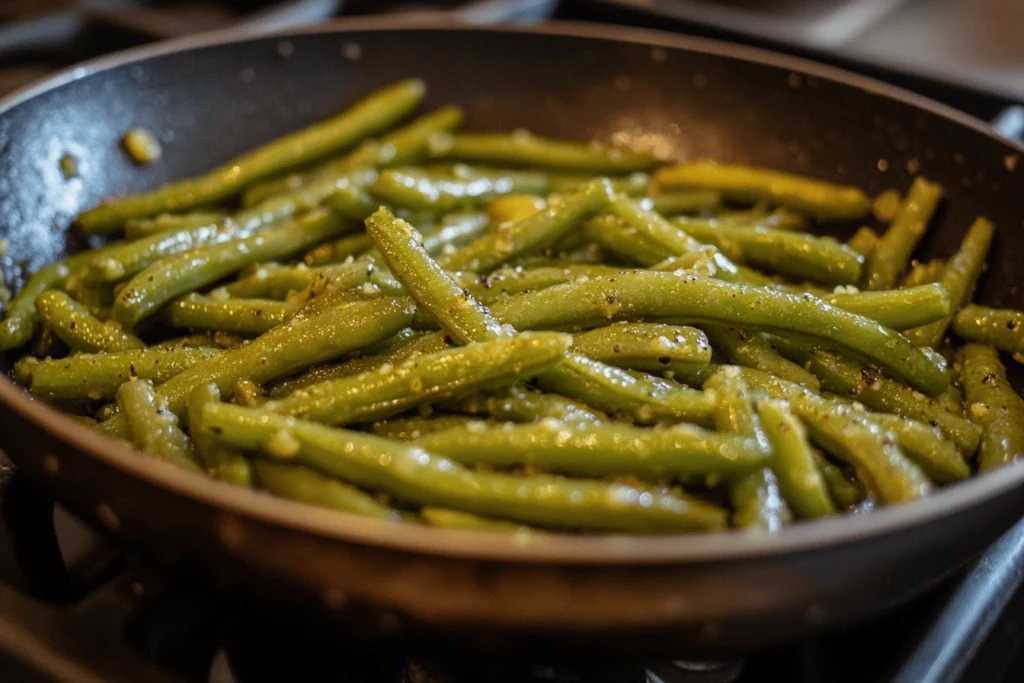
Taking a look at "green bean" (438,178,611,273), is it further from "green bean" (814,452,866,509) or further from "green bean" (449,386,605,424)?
"green bean" (814,452,866,509)

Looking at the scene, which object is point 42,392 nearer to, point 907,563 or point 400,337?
point 400,337

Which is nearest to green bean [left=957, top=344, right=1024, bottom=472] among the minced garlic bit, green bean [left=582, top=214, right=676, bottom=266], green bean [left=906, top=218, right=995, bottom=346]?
Answer: green bean [left=906, top=218, right=995, bottom=346]

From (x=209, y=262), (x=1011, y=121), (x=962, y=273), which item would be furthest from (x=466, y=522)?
(x=1011, y=121)

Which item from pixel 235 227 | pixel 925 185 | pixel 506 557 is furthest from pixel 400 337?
pixel 925 185

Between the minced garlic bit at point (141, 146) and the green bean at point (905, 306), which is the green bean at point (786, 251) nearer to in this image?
the green bean at point (905, 306)

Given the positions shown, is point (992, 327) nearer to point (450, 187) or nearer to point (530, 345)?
point (530, 345)

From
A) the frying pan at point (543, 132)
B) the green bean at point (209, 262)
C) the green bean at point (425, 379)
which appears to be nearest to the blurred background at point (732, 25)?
the frying pan at point (543, 132)
